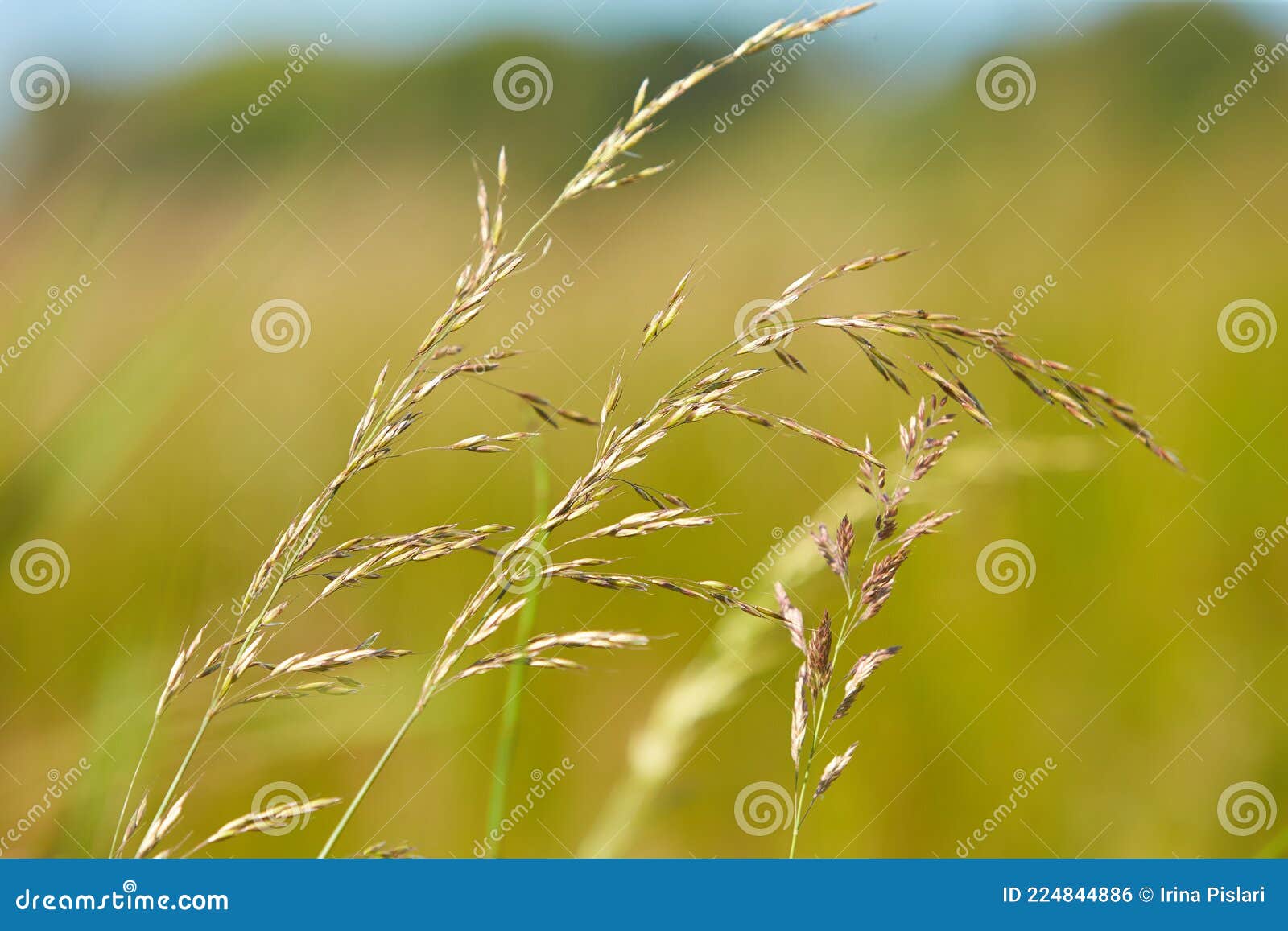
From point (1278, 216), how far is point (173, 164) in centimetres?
925

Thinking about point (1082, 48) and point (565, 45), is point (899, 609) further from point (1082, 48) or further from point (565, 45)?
point (565, 45)

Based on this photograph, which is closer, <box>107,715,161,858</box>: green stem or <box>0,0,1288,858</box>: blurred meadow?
<box>107,715,161,858</box>: green stem

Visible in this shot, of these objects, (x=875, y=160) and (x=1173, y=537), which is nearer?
(x=1173, y=537)

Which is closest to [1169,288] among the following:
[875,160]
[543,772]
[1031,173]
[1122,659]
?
[1122,659]

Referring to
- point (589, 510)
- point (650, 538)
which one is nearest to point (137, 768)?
point (589, 510)

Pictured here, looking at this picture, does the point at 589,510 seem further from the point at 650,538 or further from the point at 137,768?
the point at 650,538

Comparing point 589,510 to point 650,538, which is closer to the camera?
point 589,510

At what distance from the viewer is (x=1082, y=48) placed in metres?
5.83

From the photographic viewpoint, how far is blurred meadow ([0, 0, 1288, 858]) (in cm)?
103

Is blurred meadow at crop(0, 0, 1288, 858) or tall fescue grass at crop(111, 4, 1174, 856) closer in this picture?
tall fescue grass at crop(111, 4, 1174, 856)

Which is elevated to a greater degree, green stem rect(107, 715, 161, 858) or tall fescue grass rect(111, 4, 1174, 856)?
tall fescue grass rect(111, 4, 1174, 856)

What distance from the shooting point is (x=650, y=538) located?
197 cm

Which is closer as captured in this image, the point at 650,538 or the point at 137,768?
the point at 137,768

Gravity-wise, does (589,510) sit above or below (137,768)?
above
